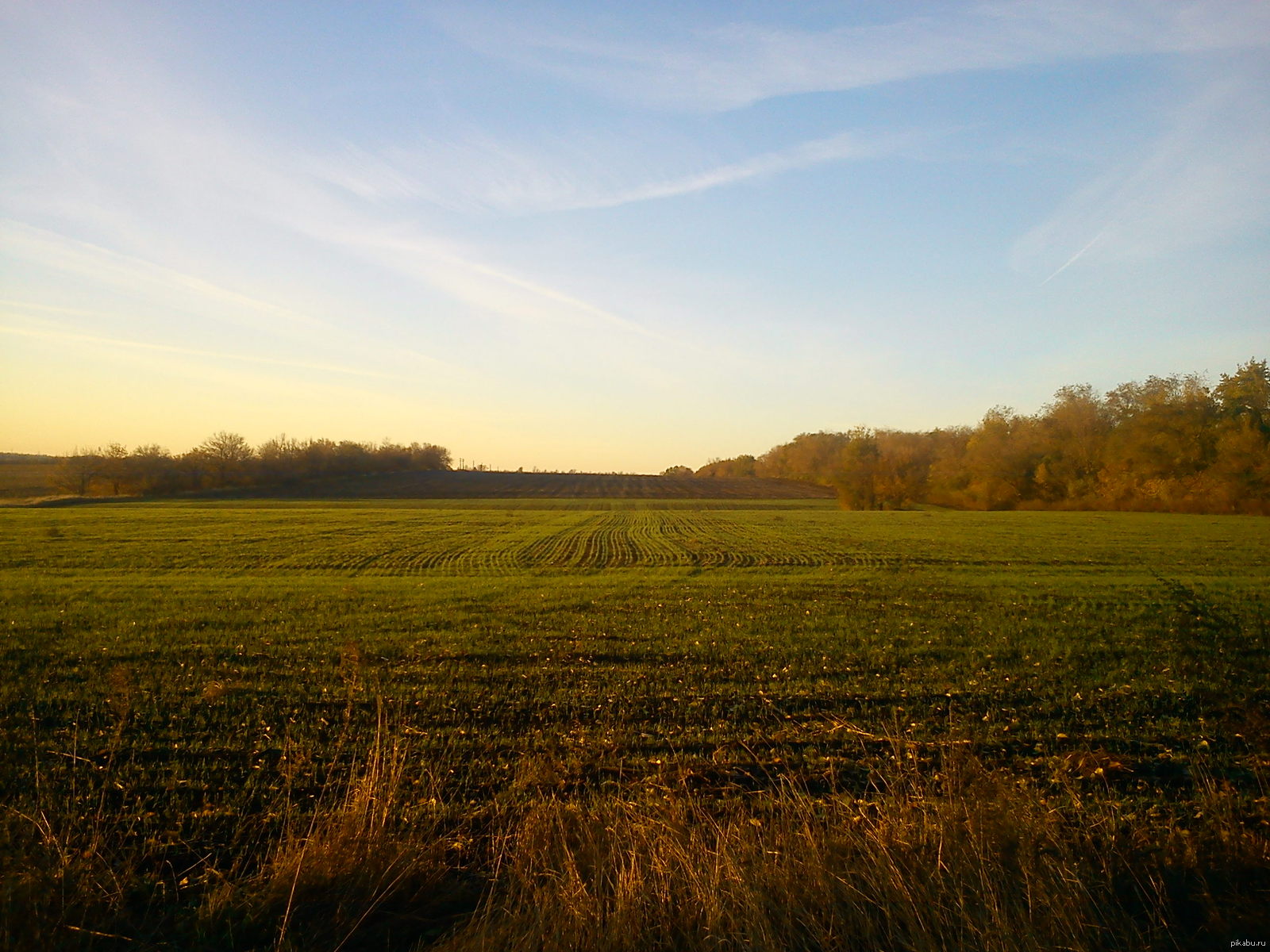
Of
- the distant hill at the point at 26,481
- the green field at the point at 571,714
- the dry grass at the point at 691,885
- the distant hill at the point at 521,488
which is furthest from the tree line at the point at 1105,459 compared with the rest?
the distant hill at the point at 26,481

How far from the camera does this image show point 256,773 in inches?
260

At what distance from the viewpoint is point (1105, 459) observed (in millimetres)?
66750

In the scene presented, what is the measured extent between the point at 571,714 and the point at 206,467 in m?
86.3

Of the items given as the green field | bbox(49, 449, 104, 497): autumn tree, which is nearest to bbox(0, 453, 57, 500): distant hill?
bbox(49, 449, 104, 497): autumn tree

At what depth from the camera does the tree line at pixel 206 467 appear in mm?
72875

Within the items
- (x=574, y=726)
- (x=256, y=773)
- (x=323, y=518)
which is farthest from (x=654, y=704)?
(x=323, y=518)

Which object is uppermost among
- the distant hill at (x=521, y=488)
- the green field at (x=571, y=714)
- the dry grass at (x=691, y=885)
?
the distant hill at (x=521, y=488)

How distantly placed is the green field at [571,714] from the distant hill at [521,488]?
59216mm

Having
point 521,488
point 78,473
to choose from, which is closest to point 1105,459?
point 521,488

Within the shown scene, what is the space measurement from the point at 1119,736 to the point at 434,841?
7.34m

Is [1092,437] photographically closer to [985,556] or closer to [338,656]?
[985,556]

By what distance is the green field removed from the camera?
15.3 ft

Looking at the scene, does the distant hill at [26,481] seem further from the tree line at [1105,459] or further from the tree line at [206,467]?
the tree line at [1105,459]

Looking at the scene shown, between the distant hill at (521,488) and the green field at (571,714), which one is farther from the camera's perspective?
the distant hill at (521,488)
